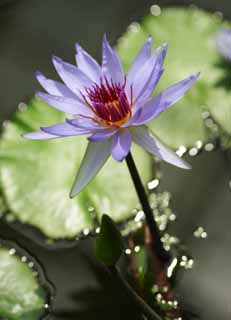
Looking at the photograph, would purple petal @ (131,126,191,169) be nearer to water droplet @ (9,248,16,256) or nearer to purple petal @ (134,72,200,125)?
purple petal @ (134,72,200,125)

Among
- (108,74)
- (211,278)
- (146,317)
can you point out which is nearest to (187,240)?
(211,278)

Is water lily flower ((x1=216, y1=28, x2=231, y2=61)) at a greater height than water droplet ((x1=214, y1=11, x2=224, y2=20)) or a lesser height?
lesser

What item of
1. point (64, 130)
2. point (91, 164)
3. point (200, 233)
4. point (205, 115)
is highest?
point (64, 130)

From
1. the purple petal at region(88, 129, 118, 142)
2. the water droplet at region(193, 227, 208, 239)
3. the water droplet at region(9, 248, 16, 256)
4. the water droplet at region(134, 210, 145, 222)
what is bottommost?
the water droplet at region(193, 227, 208, 239)

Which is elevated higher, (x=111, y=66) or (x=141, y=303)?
(x=111, y=66)

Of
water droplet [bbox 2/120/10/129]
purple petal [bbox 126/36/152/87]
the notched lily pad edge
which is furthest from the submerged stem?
water droplet [bbox 2/120/10/129]

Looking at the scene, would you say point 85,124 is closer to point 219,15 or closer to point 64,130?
point 64,130

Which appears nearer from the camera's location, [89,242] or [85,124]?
[85,124]

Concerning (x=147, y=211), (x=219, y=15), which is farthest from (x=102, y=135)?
(x=219, y=15)
